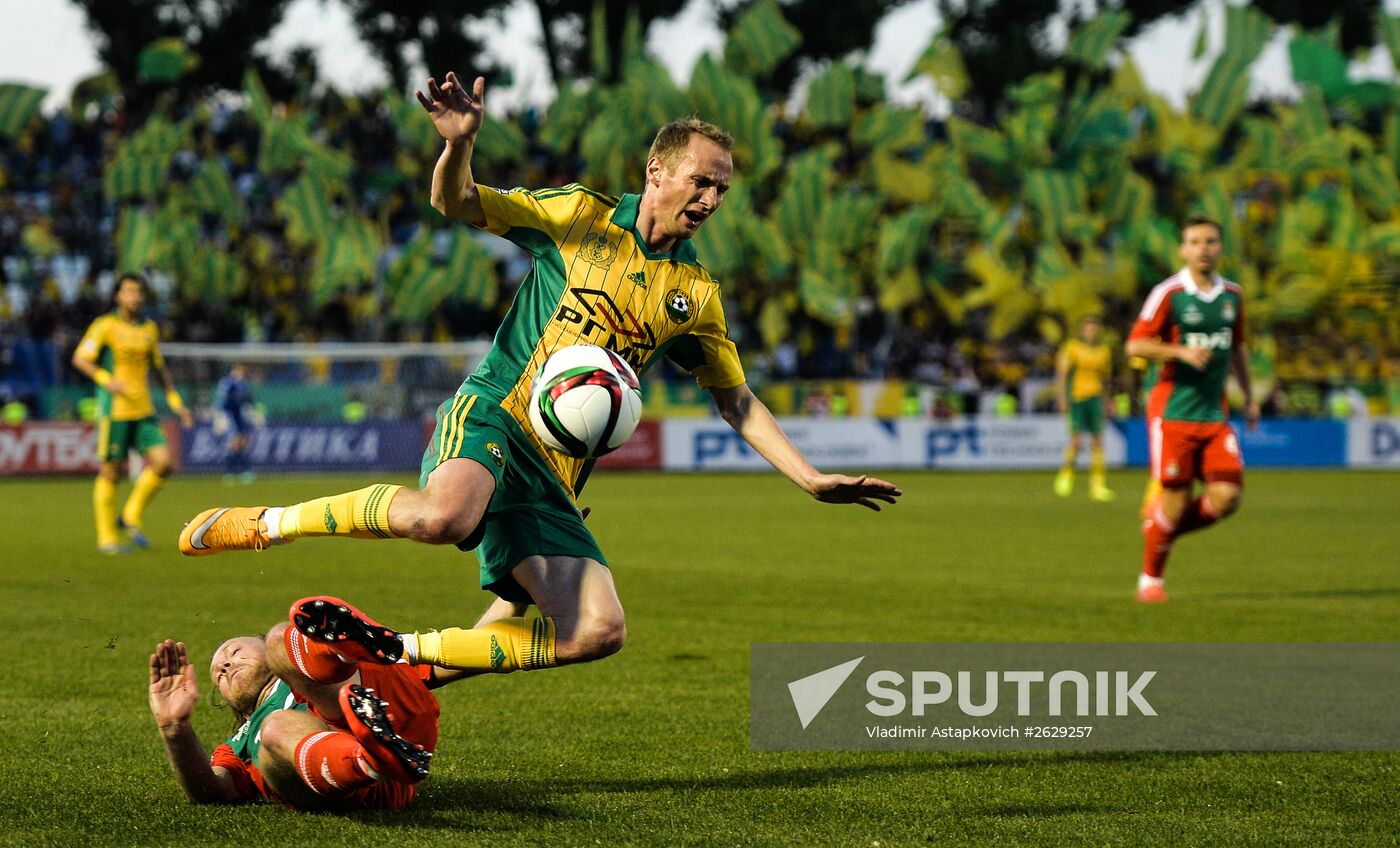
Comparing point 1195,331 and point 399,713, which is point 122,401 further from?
point 399,713

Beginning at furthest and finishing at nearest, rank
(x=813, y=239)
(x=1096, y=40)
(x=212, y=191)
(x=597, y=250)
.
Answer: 1. (x=1096, y=40)
2. (x=813, y=239)
3. (x=212, y=191)
4. (x=597, y=250)

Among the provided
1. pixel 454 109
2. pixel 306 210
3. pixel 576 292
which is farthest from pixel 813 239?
pixel 454 109

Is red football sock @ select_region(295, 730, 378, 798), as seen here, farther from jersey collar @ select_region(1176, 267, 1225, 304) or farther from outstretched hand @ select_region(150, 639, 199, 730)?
jersey collar @ select_region(1176, 267, 1225, 304)

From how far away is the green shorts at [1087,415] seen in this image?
2375 centimetres

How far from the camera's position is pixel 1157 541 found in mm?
11000

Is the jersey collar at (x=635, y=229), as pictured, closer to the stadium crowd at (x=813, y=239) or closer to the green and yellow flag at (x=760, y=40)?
the stadium crowd at (x=813, y=239)

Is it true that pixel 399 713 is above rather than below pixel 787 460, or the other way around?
below

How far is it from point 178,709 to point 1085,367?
20.8 meters

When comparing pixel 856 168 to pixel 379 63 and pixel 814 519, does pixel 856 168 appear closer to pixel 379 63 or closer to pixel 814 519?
pixel 379 63

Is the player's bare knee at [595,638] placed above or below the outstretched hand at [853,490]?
below

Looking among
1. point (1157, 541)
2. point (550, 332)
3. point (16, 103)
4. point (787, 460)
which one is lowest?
point (1157, 541)

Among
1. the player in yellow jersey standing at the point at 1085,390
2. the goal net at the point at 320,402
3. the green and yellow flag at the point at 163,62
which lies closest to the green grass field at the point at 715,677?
the player in yellow jersey standing at the point at 1085,390

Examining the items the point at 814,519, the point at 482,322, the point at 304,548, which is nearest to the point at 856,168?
the point at 482,322

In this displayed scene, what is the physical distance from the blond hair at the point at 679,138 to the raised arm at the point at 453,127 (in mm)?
610
